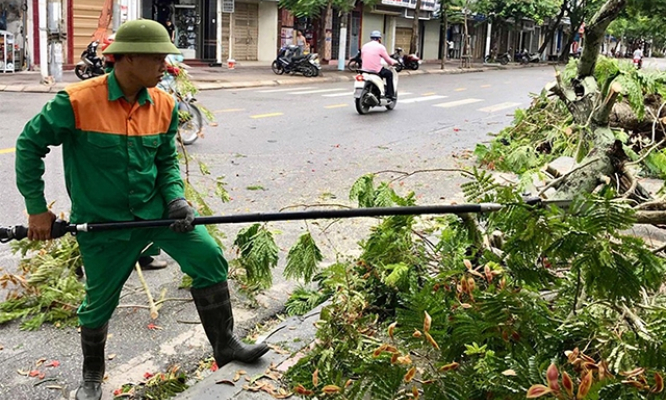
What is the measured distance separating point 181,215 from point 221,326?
2.03 feet

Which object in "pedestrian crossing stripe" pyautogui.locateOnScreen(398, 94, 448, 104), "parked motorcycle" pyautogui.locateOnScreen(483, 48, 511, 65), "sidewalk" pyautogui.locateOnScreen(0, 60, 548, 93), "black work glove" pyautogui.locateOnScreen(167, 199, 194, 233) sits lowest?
"pedestrian crossing stripe" pyautogui.locateOnScreen(398, 94, 448, 104)

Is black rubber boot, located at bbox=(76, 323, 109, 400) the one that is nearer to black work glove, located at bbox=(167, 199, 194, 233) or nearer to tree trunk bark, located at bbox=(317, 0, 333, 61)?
black work glove, located at bbox=(167, 199, 194, 233)

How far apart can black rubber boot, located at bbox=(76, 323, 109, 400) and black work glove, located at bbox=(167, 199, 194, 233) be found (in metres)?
0.61

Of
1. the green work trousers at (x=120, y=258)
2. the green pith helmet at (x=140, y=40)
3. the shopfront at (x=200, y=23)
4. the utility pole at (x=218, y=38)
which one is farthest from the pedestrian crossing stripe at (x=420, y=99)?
the green pith helmet at (x=140, y=40)

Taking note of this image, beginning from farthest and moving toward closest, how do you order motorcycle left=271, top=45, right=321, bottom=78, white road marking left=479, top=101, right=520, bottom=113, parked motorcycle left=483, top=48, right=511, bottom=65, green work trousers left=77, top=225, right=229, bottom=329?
parked motorcycle left=483, top=48, right=511, bottom=65 < motorcycle left=271, top=45, right=321, bottom=78 < white road marking left=479, top=101, right=520, bottom=113 < green work trousers left=77, top=225, right=229, bottom=329

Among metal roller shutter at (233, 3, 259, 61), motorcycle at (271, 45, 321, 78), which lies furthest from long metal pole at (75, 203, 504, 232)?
metal roller shutter at (233, 3, 259, 61)

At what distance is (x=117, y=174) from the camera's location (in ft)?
10.4

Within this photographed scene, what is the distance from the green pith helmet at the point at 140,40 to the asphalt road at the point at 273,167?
1186 millimetres

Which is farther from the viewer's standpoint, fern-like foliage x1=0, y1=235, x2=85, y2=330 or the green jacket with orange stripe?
fern-like foliage x1=0, y1=235, x2=85, y2=330

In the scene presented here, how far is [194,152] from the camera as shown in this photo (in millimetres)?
9641

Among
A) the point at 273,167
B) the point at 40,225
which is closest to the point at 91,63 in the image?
the point at 273,167

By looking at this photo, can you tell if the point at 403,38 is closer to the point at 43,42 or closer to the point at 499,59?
the point at 499,59

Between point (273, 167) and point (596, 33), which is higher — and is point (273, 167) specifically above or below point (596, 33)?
below

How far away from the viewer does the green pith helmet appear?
3.05 metres
